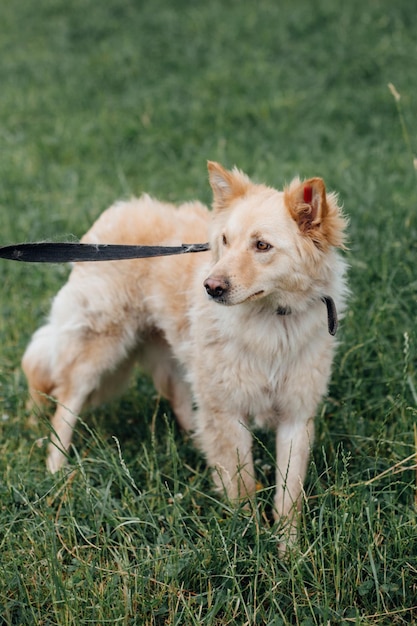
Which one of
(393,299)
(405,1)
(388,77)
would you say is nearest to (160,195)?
(393,299)

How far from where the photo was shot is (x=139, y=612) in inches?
118

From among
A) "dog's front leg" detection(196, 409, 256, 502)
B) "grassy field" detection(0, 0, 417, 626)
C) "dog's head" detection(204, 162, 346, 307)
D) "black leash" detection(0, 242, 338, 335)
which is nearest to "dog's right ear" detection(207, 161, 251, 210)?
"dog's head" detection(204, 162, 346, 307)

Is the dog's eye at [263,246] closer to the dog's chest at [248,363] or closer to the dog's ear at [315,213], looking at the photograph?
the dog's ear at [315,213]

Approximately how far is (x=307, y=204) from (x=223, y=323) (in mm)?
747

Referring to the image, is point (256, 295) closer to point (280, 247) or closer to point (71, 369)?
point (280, 247)

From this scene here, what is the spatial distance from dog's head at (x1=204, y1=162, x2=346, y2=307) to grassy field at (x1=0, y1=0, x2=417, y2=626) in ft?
2.58

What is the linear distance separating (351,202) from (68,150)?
3.71 m

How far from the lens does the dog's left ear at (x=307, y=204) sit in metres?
3.13

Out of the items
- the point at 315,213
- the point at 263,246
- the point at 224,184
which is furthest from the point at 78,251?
the point at 315,213

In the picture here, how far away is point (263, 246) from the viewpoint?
127 inches

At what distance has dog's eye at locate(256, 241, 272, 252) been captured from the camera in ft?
10.6

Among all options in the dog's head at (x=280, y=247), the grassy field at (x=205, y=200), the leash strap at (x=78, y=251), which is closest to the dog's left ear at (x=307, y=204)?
the dog's head at (x=280, y=247)

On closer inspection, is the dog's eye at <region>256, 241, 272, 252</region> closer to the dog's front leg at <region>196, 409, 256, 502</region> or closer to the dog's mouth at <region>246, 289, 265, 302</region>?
the dog's mouth at <region>246, 289, 265, 302</region>

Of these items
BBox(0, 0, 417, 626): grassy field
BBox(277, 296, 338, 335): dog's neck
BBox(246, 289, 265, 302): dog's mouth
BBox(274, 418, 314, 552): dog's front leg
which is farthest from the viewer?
BBox(274, 418, 314, 552): dog's front leg
